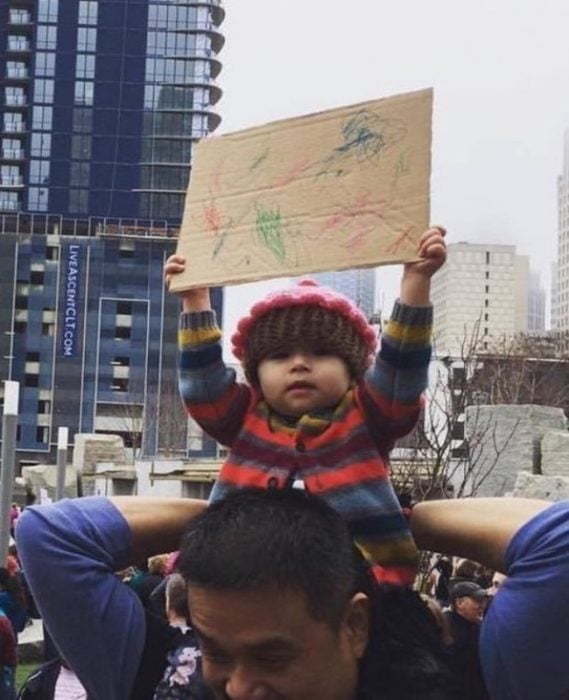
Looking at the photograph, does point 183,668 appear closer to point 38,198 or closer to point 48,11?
point 38,198

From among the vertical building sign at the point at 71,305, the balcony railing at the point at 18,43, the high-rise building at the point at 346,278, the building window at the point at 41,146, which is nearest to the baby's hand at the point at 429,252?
the high-rise building at the point at 346,278

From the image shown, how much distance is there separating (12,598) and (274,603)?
7641mm

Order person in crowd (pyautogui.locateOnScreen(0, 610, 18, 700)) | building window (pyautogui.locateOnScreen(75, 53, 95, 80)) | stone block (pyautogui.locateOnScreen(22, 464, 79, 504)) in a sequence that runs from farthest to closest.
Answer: building window (pyautogui.locateOnScreen(75, 53, 95, 80)), stone block (pyautogui.locateOnScreen(22, 464, 79, 504)), person in crowd (pyautogui.locateOnScreen(0, 610, 18, 700))

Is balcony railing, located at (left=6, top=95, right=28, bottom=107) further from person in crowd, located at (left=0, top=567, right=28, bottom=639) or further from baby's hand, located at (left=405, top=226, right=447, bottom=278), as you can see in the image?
baby's hand, located at (left=405, top=226, right=447, bottom=278)

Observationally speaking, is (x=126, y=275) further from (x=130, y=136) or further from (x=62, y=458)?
(x=62, y=458)

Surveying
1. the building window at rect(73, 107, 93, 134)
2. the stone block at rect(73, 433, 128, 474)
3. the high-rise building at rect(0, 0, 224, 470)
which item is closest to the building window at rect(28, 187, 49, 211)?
the high-rise building at rect(0, 0, 224, 470)

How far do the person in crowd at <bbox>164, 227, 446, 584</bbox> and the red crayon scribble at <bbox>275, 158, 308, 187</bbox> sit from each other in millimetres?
186

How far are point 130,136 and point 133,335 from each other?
1405 centimetres

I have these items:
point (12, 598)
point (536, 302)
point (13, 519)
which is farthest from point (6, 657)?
point (536, 302)

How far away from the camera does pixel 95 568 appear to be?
1862 millimetres

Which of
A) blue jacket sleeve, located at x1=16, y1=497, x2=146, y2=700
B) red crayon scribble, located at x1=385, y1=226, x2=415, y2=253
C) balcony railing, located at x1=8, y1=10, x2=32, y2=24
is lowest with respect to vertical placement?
blue jacket sleeve, located at x1=16, y1=497, x2=146, y2=700

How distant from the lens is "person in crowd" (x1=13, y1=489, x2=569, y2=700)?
1.59 meters

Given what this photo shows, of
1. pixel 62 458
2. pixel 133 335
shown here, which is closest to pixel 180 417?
pixel 133 335

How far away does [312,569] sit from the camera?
1.61 metres
